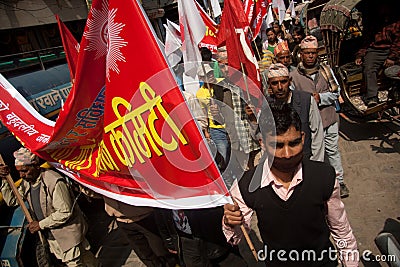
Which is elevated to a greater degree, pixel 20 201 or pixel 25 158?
pixel 25 158

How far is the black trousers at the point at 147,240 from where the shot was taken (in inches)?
116

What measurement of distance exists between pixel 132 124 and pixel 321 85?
2.44 m

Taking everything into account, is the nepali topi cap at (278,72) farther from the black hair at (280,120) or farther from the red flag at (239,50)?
the black hair at (280,120)

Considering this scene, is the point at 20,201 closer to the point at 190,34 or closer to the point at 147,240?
the point at 147,240

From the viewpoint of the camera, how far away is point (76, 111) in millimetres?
2287

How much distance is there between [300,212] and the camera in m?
1.73

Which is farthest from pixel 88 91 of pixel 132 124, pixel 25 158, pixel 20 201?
pixel 20 201

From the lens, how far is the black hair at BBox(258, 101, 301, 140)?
1.76 meters

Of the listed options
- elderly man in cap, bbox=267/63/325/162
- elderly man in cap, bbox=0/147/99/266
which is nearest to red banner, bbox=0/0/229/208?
elderly man in cap, bbox=0/147/99/266

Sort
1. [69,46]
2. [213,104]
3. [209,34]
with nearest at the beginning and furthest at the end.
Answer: [69,46] → [213,104] → [209,34]

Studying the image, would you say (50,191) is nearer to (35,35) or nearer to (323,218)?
(323,218)

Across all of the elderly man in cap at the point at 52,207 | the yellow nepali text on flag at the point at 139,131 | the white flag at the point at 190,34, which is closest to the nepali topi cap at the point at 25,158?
the elderly man in cap at the point at 52,207

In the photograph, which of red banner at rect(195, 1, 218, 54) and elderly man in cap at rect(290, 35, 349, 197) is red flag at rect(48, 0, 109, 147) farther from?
red banner at rect(195, 1, 218, 54)

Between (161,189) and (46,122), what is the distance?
142 cm
